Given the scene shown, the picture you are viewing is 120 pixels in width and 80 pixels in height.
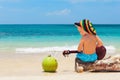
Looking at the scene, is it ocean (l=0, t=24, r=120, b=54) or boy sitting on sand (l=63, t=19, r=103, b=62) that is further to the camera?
ocean (l=0, t=24, r=120, b=54)

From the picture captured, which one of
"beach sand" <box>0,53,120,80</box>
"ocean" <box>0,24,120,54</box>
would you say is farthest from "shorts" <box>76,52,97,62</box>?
"ocean" <box>0,24,120,54</box>

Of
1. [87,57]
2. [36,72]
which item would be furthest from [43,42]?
[87,57]

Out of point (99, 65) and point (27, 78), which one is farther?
point (99, 65)

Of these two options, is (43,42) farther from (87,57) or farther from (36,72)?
(87,57)

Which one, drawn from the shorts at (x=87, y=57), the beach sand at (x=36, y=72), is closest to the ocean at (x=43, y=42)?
the beach sand at (x=36, y=72)

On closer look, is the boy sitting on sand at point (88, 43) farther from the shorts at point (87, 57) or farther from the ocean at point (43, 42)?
the ocean at point (43, 42)

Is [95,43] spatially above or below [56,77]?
above

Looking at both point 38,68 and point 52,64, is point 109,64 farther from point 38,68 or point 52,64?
point 38,68

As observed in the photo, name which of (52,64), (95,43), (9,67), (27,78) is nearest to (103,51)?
(95,43)

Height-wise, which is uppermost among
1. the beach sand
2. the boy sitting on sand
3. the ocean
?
the ocean

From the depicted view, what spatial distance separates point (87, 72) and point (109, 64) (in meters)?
0.55

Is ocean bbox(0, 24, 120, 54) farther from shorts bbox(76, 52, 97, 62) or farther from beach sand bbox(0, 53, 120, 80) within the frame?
shorts bbox(76, 52, 97, 62)

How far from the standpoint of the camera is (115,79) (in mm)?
8430

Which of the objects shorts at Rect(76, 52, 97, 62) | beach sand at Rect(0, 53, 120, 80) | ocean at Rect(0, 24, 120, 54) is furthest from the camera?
ocean at Rect(0, 24, 120, 54)
